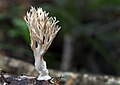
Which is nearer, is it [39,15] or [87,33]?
[39,15]

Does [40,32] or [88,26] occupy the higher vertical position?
[88,26]

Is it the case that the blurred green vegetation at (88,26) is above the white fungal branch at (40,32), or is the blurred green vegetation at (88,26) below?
above

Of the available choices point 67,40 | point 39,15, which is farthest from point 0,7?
point 39,15

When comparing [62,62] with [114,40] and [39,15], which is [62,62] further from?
[39,15]

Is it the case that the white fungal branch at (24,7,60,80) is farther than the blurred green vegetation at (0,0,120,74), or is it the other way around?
the blurred green vegetation at (0,0,120,74)

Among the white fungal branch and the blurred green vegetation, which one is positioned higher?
the blurred green vegetation

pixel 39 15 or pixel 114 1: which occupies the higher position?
pixel 114 1

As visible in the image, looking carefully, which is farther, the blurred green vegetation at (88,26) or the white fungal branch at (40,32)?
the blurred green vegetation at (88,26)

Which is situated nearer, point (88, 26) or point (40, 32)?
point (40, 32)
